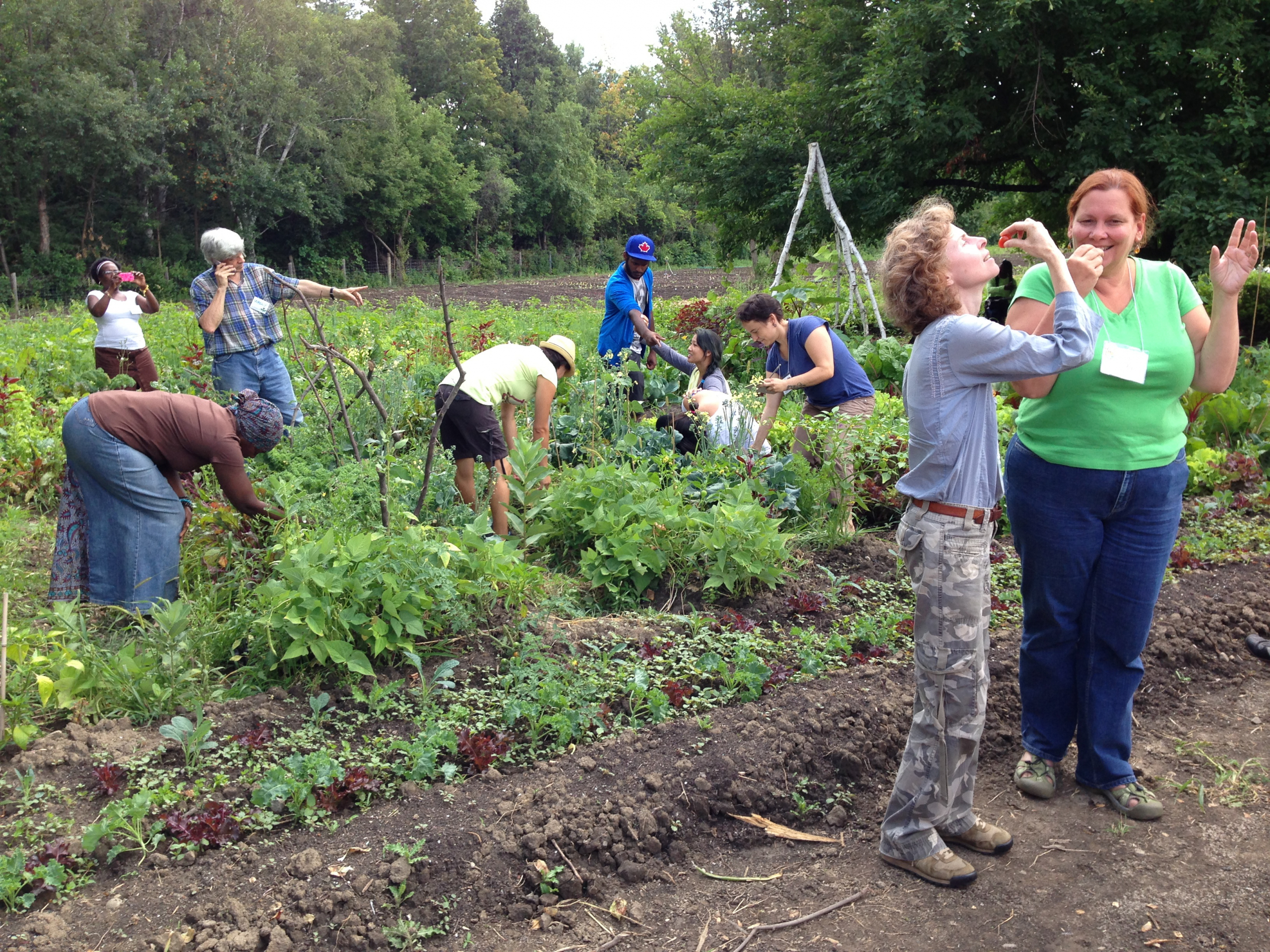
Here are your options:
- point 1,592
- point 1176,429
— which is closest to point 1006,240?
point 1176,429

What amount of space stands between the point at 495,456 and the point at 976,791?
9.99 feet

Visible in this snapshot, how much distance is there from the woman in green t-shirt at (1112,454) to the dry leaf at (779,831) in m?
0.94

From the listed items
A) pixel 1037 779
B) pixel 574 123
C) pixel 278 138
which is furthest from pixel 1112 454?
pixel 574 123

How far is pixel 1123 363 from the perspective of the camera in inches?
109

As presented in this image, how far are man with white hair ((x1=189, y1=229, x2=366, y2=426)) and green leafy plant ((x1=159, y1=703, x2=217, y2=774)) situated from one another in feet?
10.2

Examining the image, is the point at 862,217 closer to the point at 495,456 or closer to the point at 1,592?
the point at 495,456

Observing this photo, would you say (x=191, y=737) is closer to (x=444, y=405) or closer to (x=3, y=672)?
(x=3, y=672)

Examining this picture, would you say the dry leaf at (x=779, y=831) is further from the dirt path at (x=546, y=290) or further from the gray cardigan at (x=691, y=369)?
the dirt path at (x=546, y=290)

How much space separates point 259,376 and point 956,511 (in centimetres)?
517

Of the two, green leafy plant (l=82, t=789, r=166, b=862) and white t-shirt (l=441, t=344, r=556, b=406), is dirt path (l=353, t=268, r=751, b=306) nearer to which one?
white t-shirt (l=441, t=344, r=556, b=406)

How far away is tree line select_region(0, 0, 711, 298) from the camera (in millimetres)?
30844

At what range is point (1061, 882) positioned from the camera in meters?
2.78

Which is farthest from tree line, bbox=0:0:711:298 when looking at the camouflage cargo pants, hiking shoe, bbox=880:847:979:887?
hiking shoe, bbox=880:847:979:887

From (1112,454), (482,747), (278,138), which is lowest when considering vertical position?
(482,747)
